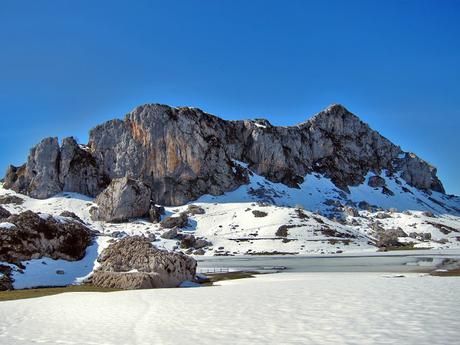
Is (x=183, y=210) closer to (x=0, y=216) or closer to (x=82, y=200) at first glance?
(x=82, y=200)

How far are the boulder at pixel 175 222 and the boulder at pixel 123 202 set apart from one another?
13.4 meters

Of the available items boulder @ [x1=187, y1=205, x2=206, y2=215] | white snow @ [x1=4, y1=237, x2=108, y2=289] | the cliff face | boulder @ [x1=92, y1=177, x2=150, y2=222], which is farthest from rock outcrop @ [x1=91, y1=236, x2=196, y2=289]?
the cliff face

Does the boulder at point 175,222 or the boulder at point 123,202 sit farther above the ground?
the boulder at point 123,202

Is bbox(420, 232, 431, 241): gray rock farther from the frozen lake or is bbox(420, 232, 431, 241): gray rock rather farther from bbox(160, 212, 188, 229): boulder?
bbox(160, 212, 188, 229): boulder

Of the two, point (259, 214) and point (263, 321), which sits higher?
point (259, 214)

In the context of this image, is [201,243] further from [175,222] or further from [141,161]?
[141,161]

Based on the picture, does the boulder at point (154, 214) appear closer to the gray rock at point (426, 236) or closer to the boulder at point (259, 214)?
the boulder at point (259, 214)

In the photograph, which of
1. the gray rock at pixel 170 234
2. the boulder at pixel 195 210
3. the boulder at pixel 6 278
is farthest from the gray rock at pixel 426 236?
the boulder at pixel 6 278

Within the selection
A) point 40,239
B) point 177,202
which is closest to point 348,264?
point 40,239

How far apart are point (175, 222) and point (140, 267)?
324ft

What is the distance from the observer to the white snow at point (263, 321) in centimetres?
1297

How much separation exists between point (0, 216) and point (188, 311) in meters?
78.7

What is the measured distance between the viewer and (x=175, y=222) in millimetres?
143250

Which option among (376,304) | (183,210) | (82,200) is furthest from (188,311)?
(82,200)
